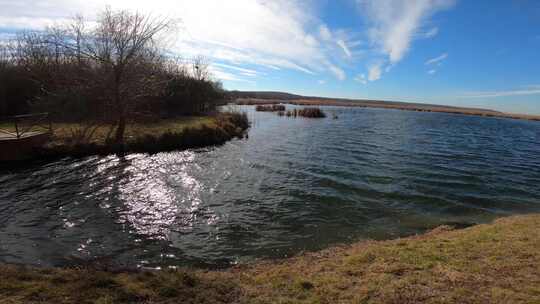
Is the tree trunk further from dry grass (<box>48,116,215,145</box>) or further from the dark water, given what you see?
the dark water

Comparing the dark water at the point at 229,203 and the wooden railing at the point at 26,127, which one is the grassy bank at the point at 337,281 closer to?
the dark water at the point at 229,203

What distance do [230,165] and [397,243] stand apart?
11.5m

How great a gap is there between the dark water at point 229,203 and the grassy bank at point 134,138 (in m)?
1.53

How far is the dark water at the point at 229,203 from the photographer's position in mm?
8344

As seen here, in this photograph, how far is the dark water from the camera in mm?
8344

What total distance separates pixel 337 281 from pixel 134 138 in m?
18.7

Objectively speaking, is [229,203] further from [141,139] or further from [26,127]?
[26,127]

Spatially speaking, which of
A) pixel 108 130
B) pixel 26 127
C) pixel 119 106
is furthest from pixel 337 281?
pixel 26 127

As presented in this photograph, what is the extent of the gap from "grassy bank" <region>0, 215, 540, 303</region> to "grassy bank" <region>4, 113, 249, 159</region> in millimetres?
13904

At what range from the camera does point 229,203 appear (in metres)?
11.9

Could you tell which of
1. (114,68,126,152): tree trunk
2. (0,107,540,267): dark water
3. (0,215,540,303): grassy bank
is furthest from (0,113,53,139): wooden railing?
(0,215,540,303): grassy bank

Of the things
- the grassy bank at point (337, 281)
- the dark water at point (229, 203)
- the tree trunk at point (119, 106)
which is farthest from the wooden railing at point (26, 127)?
the grassy bank at point (337, 281)

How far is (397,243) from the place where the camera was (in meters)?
8.07

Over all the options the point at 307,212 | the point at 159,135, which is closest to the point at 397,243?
the point at 307,212
